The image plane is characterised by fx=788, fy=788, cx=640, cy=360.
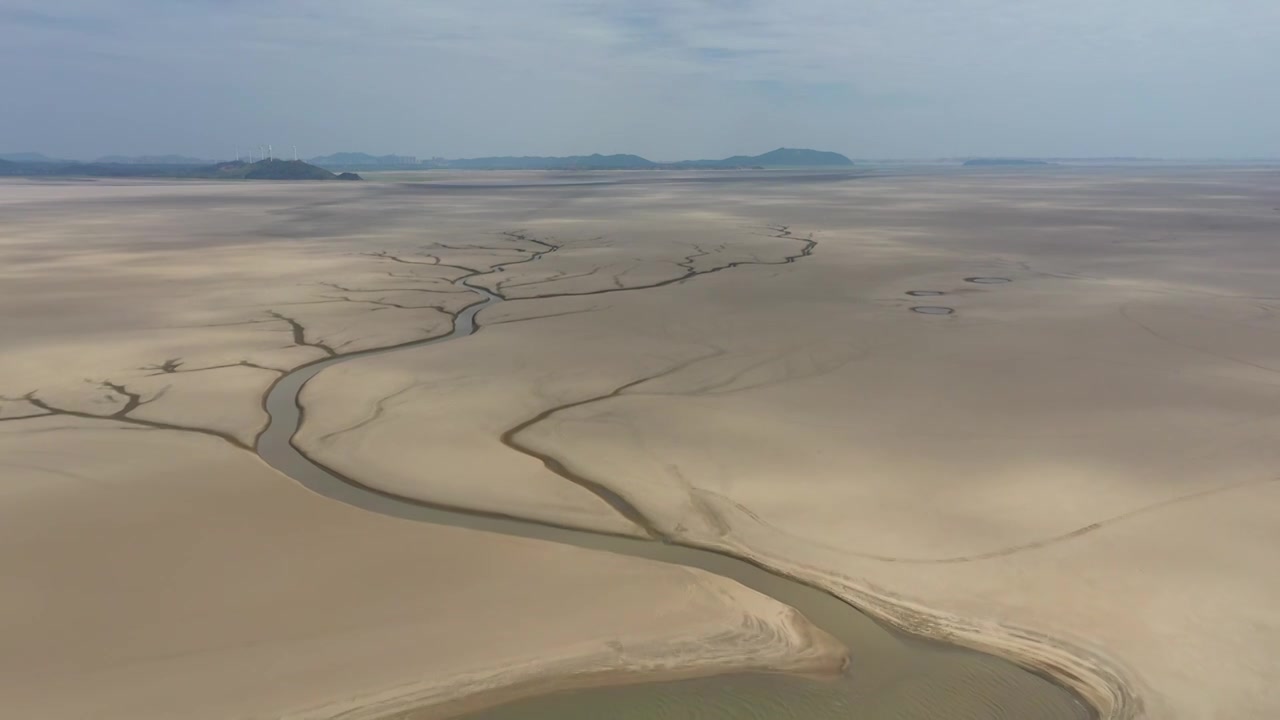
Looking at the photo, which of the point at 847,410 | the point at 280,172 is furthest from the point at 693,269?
the point at 280,172

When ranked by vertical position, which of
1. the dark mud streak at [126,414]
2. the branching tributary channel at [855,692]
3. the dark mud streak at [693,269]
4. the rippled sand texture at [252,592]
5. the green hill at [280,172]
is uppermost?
the green hill at [280,172]

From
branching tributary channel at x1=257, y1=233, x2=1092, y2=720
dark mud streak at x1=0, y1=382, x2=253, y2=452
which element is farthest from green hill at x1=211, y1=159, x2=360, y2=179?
branching tributary channel at x1=257, y1=233, x2=1092, y2=720

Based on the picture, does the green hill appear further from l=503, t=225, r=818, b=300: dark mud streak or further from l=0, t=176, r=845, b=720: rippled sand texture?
l=0, t=176, r=845, b=720: rippled sand texture

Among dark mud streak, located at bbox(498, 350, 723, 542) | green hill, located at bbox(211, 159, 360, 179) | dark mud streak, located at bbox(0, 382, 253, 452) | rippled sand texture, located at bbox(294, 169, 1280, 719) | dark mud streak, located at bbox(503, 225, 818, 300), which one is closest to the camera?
rippled sand texture, located at bbox(294, 169, 1280, 719)

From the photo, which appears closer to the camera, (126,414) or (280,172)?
(126,414)

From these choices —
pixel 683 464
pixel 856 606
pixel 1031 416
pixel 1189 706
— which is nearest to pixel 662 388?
pixel 683 464

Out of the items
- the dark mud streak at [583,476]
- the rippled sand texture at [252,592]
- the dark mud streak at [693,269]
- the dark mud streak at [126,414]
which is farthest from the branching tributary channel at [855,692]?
the dark mud streak at [693,269]

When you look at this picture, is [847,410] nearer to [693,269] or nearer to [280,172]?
[693,269]

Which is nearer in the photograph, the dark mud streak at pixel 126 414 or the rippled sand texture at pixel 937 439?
the rippled sand texture at pixel 937 439

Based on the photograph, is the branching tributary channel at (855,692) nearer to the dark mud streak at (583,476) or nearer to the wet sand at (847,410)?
the wet sand at (847,410)
